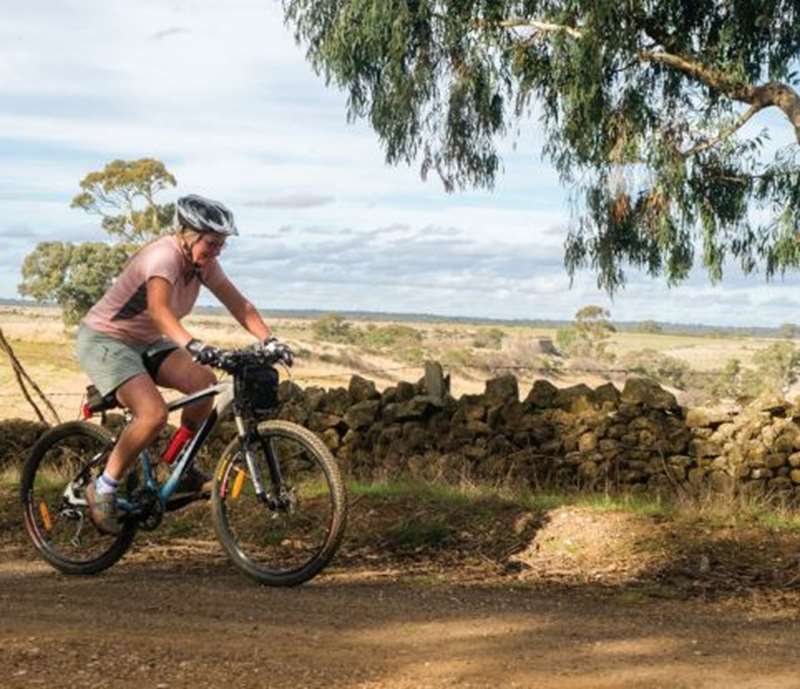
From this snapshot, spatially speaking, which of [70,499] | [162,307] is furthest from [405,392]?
[162,307]

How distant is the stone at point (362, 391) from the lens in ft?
48.0

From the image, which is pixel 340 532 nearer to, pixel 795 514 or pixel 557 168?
pixel 795 514

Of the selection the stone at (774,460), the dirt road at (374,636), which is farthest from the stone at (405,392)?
the dirt road at (374,636)

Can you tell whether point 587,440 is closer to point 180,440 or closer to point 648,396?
point 648,396

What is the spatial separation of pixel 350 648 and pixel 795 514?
558 cm

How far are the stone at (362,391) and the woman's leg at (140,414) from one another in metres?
7.49

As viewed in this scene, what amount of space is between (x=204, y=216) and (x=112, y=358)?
3.37 feet

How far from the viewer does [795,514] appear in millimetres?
9961

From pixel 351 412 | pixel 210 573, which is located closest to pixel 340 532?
pixel 210 573

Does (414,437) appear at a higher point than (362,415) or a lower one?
lower

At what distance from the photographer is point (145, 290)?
23.2 feet

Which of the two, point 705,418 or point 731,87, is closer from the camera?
point 705,418

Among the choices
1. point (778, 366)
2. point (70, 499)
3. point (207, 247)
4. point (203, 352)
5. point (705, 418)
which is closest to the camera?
point (203, 352)

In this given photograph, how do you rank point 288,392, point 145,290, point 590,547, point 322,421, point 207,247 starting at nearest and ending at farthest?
point 207,247
point 145,290
point 590,547
point 322,421
point 288,392
